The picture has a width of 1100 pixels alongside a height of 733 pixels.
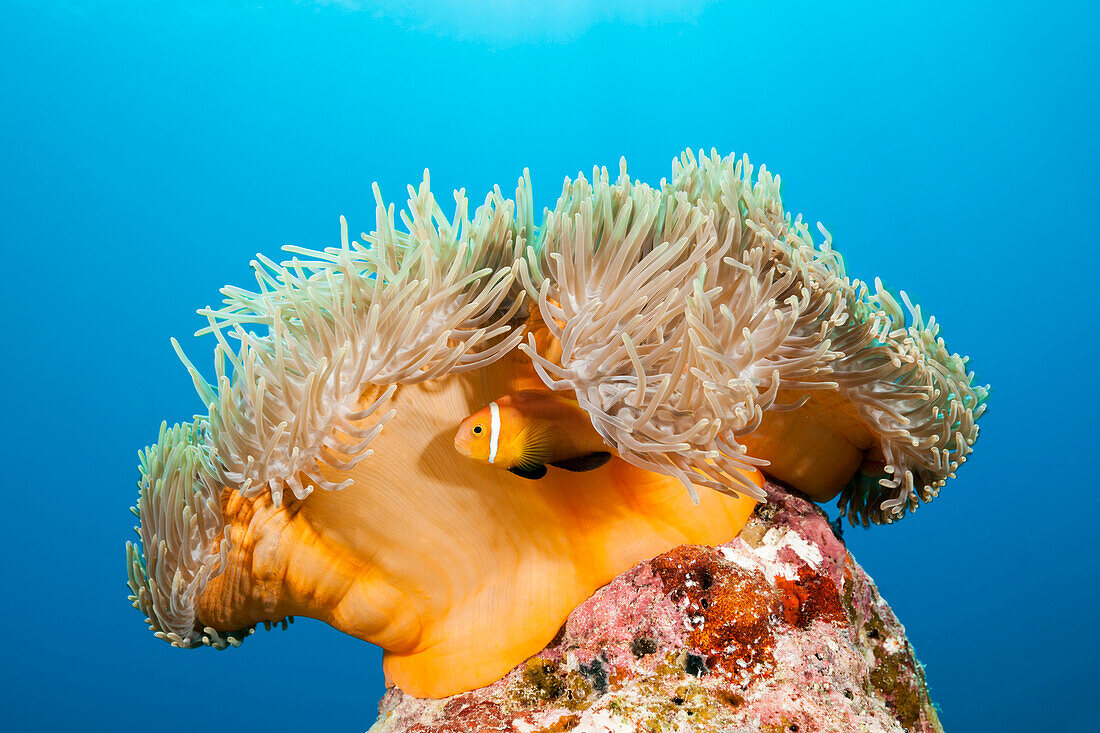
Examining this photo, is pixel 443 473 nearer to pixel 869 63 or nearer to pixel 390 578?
pixel 390 578

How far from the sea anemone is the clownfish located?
6 cm

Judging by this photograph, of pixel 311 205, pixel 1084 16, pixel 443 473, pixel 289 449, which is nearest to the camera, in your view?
pixel 289 449

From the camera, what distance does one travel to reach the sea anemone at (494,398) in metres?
1.26

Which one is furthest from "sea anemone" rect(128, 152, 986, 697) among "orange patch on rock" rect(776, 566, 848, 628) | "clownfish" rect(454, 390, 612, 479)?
"orange patch on rock" rect(776, 566, 848, 628)

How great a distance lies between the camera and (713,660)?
4.50 ft

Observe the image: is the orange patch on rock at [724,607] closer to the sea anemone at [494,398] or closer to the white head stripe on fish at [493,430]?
the sea anemone at [494,398]

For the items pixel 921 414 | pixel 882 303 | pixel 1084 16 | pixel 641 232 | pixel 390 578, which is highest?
pixel 1084 16

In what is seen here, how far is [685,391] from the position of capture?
4.09 feet

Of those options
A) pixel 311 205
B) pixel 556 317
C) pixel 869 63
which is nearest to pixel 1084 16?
pixel 869 63

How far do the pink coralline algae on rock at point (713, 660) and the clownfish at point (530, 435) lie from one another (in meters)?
0.40

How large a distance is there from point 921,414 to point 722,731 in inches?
35.3

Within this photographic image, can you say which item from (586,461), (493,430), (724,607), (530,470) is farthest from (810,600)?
(493,430)

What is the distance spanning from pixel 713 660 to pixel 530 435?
0.65m

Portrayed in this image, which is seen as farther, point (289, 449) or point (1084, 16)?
point (1084, 16)
